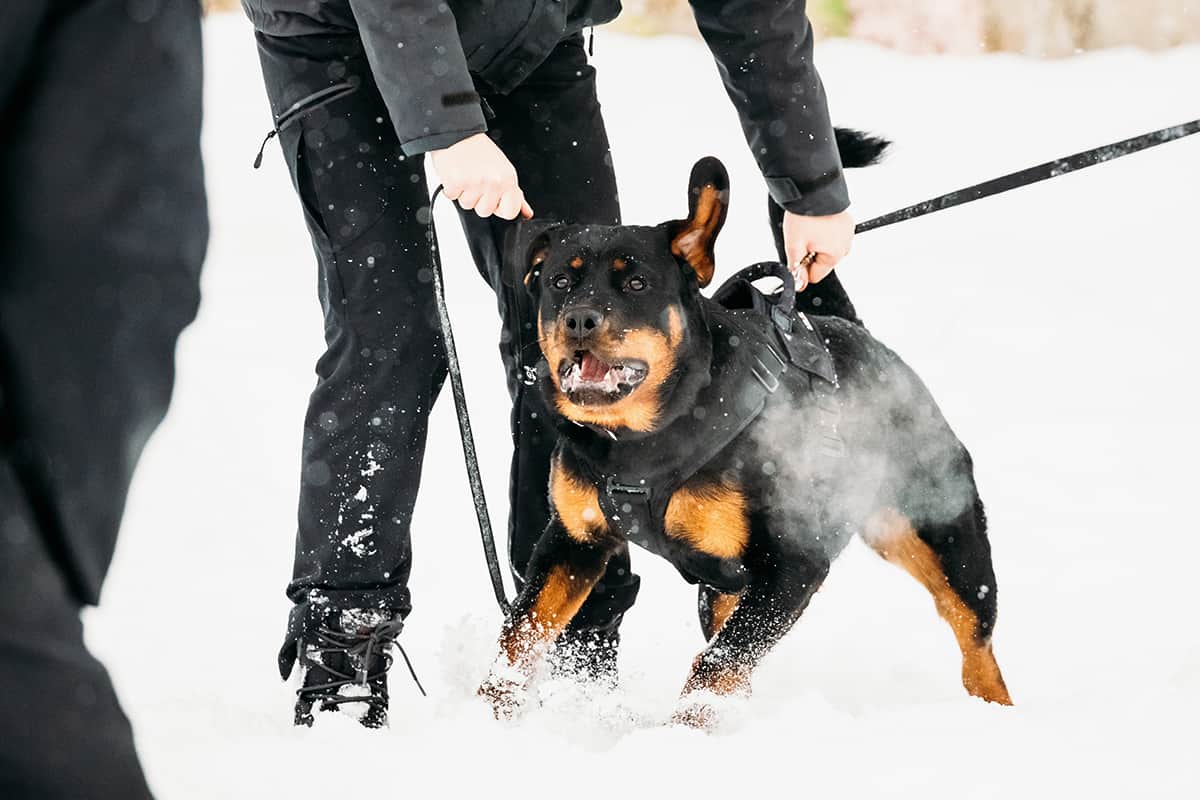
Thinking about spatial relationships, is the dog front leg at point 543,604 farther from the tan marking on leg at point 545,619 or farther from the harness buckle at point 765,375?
the harness buckle at point 765,375

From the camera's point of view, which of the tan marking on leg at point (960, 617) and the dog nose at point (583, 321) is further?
the tan marking on leg at point (960, 617)

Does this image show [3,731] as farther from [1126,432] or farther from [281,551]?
[1126,432]

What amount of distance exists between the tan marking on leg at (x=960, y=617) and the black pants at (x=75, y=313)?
72.0 inches

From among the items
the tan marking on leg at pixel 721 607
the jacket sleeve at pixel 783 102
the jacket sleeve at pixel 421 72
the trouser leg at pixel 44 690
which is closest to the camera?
the trouser leg at pixel 44 690

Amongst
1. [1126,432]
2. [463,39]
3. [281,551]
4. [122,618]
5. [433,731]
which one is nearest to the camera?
[433,731]

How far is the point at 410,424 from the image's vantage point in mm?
2234

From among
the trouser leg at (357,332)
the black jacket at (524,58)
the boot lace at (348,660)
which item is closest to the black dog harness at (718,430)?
the black jacket at (524,58)

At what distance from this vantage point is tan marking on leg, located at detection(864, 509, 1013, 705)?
2.52m

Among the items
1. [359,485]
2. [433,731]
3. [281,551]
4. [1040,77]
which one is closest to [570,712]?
[433,731]

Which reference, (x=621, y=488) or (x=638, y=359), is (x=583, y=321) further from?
(x=621, y=488)

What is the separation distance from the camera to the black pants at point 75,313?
32.0 inches

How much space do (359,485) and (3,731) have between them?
1.42 metres

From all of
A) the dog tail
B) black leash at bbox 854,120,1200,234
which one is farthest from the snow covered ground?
the dog tail

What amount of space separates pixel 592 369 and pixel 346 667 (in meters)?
0.66
